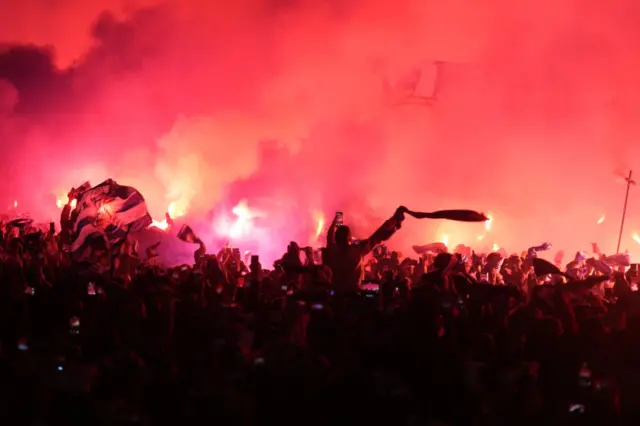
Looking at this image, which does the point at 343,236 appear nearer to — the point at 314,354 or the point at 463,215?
the point at 463,215

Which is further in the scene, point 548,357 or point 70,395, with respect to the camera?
point 548,357

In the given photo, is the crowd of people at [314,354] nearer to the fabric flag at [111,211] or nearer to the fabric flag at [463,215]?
the fabric flag at [463,215]

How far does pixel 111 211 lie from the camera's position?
12.5 meters

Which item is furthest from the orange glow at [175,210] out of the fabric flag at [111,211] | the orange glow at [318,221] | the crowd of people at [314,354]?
the crowd of people at [314,354]

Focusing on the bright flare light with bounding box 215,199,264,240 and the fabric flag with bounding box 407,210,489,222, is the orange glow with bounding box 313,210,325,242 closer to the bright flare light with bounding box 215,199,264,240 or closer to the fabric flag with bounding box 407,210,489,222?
the bright flare light with bounding box 215,199,264,240

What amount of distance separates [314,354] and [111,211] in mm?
8468

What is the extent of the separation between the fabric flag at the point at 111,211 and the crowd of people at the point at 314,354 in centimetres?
509

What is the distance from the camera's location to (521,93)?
2270cm

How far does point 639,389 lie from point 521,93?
19.1 m

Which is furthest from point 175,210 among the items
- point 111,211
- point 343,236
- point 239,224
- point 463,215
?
point 463,215

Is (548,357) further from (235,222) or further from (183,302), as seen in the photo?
(235,222)

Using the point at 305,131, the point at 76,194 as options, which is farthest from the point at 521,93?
the point at 76,194

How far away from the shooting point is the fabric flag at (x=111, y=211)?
11797mm

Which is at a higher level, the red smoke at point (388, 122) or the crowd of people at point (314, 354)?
the red smoke at point (388, 122)
